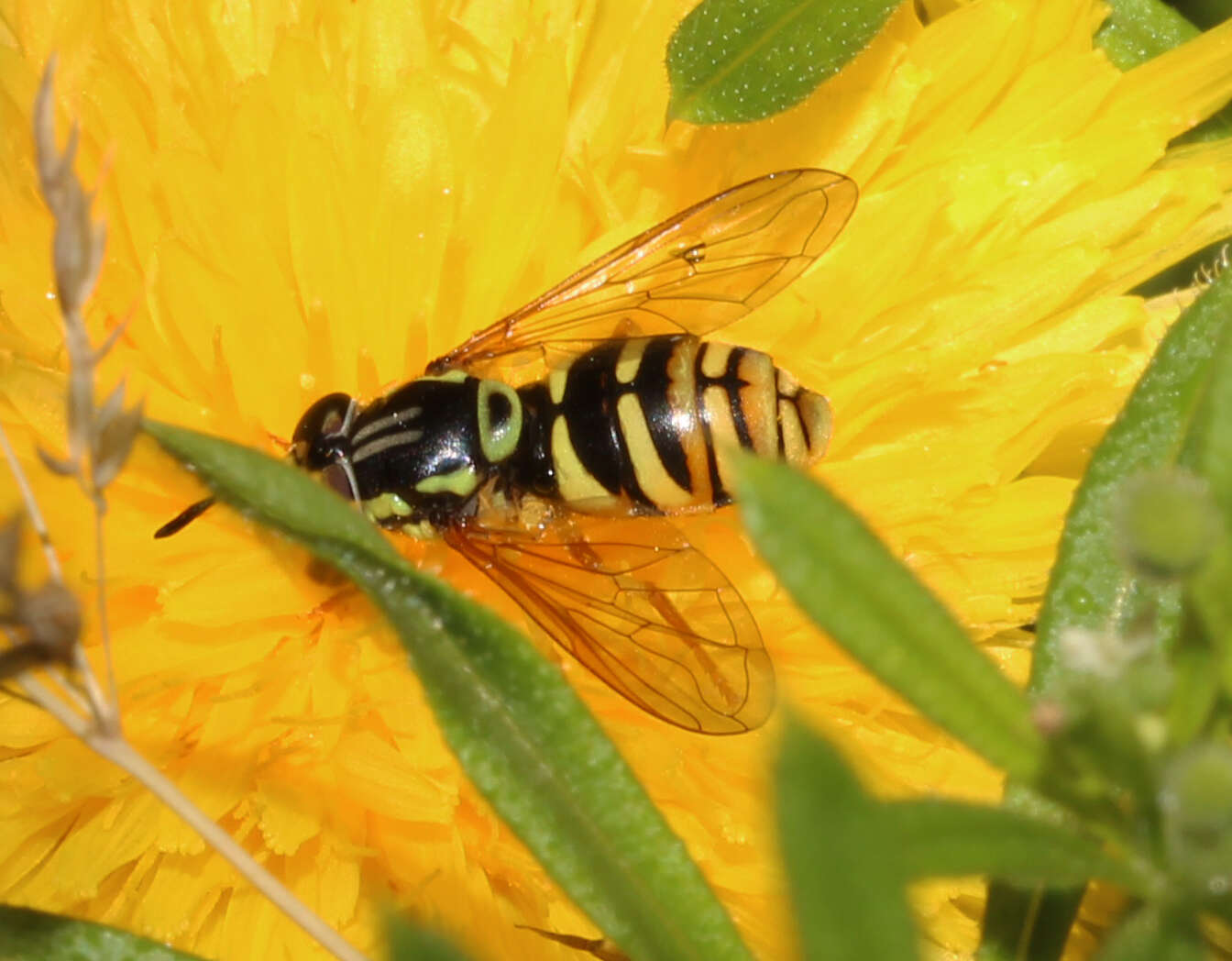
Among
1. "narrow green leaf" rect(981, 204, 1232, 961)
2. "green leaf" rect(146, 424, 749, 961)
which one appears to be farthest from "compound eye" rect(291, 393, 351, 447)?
"narrow green leaf" rect(981, 204, 1232, 961)

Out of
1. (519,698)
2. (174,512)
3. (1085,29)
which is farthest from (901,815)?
(1085,29)

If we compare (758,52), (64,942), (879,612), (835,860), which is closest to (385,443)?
(758,52)

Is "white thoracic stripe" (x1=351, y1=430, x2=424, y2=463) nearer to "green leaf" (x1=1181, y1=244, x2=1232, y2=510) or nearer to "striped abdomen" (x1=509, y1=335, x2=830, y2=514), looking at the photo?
"striped abdomen" (x1=509, y1=335, x2=830, y2=514)

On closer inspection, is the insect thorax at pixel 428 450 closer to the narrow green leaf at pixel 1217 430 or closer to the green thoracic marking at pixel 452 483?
the green thoracic marking at pixel 452 483

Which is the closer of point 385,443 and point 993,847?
point 993,847

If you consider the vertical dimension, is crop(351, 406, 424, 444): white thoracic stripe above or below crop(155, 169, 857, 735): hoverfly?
above

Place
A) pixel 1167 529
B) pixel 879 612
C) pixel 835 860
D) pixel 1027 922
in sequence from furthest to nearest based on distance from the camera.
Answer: pixel 1027 922, pixel 879 612, pixel 1167 529, pixel 835 860

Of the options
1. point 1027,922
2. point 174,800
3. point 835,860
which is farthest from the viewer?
point 1027,922

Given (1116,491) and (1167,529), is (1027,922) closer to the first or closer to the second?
(1116,491)
